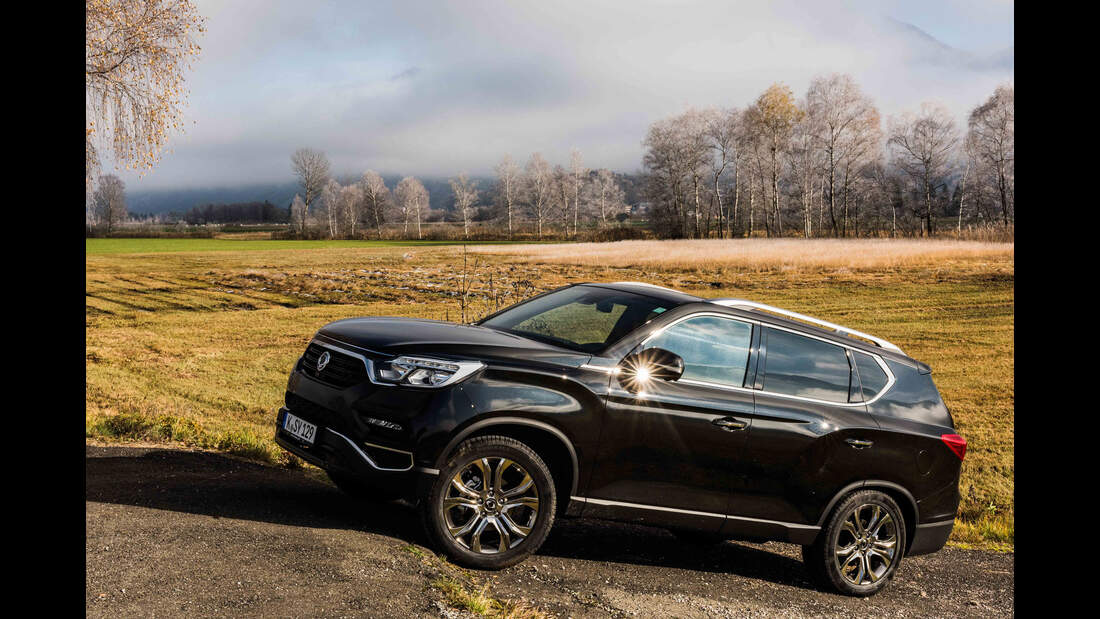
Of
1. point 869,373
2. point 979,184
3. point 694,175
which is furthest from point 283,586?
point 979,184

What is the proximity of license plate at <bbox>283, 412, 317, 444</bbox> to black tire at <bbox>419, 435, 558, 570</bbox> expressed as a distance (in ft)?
3.07

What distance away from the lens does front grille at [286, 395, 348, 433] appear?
16.4 ft

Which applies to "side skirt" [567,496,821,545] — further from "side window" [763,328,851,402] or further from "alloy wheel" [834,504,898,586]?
"side window" [763,328,851,402]

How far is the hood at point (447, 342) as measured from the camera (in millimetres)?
4996

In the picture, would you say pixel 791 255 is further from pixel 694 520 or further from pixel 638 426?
pixel 638 426

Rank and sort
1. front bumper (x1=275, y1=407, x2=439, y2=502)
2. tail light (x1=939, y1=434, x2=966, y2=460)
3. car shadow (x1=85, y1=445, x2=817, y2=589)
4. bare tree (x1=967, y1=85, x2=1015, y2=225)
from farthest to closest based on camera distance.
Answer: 1. bare tree (x1=967, y1=85, x2=1015, y2=225)
2. tail light (x1=939, y1=434, x2=966, y2=460)
3. car shadow (x1=85, y1=445, x2=817, y2=589)
4. front bumper (x1=275, y1=407, x2=439, y2=502)

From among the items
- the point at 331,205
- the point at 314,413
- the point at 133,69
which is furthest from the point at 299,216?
the point at 314,413

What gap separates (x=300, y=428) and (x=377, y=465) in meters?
0.84

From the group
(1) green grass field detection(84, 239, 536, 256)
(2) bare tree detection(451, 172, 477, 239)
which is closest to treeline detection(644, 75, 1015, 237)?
(1) green grass field detection(84, 239, 536, 256)

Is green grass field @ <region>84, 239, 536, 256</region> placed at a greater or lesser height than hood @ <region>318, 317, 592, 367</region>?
greater

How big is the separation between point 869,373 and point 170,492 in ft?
17.5

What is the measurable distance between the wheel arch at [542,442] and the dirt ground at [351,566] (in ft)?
2.11
